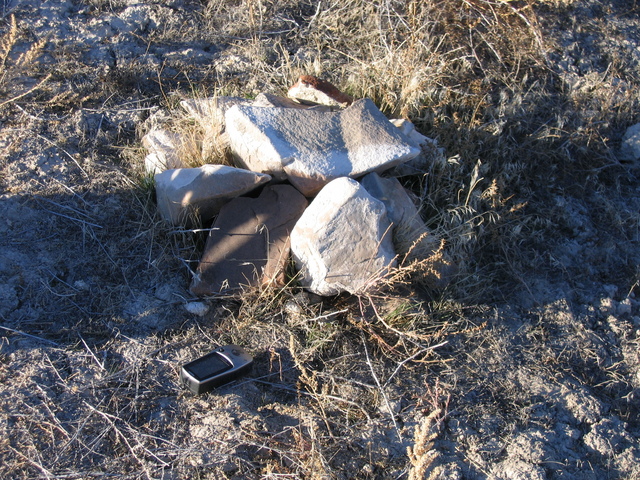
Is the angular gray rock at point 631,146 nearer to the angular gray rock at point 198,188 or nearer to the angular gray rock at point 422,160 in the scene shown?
the angular gray rock at point 422,160

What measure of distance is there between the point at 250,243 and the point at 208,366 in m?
0.72

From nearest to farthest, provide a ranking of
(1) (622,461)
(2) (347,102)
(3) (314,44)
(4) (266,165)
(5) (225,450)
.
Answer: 1. (5) (225,450)
2. (1) (622,461)
3. (4) (266,165)
4. (2) (347,102)
5. (3) (314,44)

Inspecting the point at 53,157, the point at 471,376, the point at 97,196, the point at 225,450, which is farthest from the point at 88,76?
the point at 471,376

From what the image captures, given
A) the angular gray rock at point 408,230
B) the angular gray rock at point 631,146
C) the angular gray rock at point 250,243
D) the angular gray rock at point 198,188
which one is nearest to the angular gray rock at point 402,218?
the angular gray rock at point 408,230

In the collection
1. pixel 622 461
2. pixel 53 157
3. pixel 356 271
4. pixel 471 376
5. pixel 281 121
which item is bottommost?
pixel 622 461

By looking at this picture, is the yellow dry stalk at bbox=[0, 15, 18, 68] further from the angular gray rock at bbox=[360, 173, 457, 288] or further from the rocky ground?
the angular gray rock at bbox=[360, 173, 457, 288]

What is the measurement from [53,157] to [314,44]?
1.96 metres

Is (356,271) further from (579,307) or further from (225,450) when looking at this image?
(579,307)

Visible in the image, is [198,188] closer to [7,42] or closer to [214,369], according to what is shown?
[214,369]

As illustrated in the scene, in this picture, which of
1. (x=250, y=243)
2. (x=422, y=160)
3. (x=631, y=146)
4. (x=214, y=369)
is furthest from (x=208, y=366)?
Result: (x=631, y=146)

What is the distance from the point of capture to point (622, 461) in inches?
98.8

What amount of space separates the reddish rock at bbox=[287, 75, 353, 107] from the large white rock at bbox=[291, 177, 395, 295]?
2.89ft

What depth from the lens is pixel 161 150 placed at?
321 centimetres

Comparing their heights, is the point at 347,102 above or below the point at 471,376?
above
